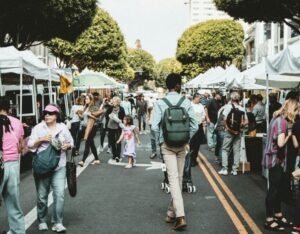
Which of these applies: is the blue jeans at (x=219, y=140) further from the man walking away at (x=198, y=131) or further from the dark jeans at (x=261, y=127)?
the dark jeans at (x=261, y=127)

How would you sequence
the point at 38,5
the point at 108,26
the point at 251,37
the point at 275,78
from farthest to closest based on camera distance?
1. the point at 251,37
2. the point at 108,26
3. the point at 38,5
4. the point at 275,78

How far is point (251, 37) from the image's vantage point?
57.2 metres

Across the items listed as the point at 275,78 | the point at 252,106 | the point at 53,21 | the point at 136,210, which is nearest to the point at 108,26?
the point at 53,21

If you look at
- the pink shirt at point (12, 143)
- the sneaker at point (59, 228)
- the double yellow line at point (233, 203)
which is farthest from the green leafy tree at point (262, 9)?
the pink shirt at point (12, 143)

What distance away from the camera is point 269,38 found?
47781 mm

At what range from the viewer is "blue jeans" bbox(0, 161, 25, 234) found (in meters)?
5.83

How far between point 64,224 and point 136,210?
1.31 metres

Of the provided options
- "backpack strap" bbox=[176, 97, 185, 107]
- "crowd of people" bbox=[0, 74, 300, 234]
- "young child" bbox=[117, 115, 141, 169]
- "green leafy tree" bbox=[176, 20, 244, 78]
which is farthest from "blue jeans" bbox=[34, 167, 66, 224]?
"green leafy tree" bbox=[176, 20, 244, 78]

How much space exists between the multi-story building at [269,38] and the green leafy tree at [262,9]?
14454mm

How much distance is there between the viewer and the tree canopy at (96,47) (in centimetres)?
4231

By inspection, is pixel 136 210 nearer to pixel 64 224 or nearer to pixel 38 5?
pixel 64 224

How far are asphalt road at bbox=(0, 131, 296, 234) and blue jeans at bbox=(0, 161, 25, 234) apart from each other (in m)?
0.75

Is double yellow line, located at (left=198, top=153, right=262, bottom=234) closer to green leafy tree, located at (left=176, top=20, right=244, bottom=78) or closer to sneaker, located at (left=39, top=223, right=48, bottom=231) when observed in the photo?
sneaker, located at (left=39, top=223, right=48, bottom=231)

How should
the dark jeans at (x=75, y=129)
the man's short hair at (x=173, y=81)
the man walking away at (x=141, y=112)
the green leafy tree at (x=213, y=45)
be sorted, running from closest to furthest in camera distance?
the man's short hair at (x=173, y=81) < the dark jeans at (x=75, y=129) < the man walking away at (x=141, y=112) < the green leafy tree at (x=213, y=45)
